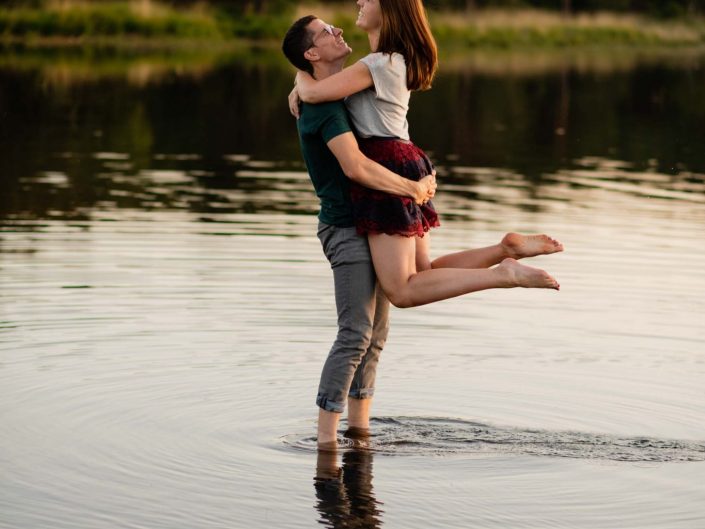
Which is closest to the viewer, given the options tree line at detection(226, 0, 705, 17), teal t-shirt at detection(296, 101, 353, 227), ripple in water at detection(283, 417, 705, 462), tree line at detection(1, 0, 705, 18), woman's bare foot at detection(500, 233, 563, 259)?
teal t-shirt at detection(296, 101, 353, 227)

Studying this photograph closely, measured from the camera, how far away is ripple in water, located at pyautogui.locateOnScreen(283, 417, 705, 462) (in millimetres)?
7090

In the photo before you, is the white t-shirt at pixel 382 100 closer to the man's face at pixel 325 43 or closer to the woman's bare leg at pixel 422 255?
the man's face at pixel 325 43

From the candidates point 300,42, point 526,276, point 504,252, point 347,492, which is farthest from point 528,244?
point 347,492

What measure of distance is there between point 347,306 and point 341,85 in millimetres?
976

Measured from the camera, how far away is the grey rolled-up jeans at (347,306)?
7.03 meters

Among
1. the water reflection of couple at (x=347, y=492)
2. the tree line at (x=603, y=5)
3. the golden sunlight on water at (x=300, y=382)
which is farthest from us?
the tree line at (x=603, y=5)

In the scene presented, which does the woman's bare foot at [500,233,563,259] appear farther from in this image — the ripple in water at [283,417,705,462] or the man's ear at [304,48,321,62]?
the man's ear at [304,48,321,62]

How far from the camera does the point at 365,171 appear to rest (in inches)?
268

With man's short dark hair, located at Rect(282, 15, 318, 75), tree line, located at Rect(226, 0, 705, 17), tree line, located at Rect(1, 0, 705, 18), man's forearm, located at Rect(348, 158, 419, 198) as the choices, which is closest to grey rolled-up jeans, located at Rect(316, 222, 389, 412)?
man's forearm, located at Rect(348, 158, 419, 198)

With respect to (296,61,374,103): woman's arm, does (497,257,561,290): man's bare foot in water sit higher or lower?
lower

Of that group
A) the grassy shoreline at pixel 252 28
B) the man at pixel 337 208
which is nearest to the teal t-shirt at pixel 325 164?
the man at pixel 337 208

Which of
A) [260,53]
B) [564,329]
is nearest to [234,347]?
[564,329]

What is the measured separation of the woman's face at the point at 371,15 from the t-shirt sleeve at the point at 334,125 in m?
0.42

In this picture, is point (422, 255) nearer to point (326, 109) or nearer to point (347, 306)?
point (347, 306)
